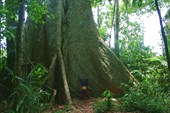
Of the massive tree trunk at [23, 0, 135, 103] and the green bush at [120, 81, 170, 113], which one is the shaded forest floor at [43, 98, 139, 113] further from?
the green bush at [120, 81, 170, 113]

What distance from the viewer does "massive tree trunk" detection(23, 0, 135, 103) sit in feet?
23.0

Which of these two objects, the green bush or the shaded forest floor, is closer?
the green bush

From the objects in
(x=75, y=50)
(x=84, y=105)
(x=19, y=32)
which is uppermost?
(x=19, y=32)

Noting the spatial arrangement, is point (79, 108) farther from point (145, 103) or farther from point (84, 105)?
point (145, 103)

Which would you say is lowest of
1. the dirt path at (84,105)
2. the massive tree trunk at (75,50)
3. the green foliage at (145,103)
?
the dirt path at (84,105)

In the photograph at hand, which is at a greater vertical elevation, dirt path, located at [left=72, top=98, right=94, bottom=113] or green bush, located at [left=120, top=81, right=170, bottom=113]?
green bush, located at [left=120, top=81, right=170, bottom=113]

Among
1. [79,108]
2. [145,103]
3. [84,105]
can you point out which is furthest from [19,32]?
[145,103]

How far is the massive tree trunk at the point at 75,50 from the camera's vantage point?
276 inches

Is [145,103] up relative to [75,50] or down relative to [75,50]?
down

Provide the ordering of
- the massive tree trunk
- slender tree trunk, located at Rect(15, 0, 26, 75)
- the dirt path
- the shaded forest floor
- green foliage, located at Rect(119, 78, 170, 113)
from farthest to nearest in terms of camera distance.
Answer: the massive tree trunk
the dirt path
the shaded forest floor
green foliage, located at Rect(119, 78, 170, 113)
slender tree trunk, located at Rect(15, 0, 26, 75)

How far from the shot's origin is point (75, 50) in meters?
7.21

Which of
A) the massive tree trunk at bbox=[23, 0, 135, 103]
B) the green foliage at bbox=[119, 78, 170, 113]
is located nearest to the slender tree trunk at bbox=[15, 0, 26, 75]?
the massive tree trunk at bbox=[23, 0, 135, 103]

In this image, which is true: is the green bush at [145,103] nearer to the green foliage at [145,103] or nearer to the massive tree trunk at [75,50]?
the green foliage at [145,103]

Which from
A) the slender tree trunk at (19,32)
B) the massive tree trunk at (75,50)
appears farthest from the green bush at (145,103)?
the slender tree trunk at (19,32)
